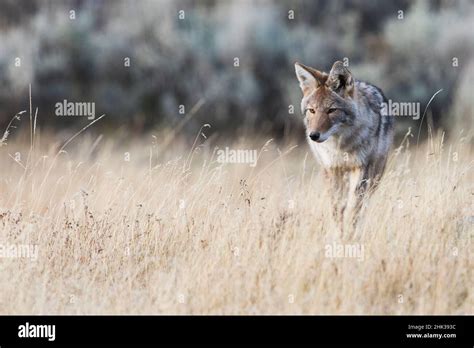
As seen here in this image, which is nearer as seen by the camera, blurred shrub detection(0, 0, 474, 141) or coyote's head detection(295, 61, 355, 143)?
coyote's head detection(295, 61, 355, 143)

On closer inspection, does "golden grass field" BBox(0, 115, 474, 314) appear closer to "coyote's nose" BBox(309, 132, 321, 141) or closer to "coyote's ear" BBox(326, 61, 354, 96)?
"coyote's nose" BBox(309, 132, 321, 141)

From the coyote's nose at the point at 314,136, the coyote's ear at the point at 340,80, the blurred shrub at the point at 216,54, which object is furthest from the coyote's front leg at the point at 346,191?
the blurred shrub at the point at 216,54

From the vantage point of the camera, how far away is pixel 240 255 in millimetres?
6695

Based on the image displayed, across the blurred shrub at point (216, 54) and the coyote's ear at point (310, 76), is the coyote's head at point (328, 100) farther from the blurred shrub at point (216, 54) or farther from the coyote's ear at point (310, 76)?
the blurred shrub at point (216, 54)

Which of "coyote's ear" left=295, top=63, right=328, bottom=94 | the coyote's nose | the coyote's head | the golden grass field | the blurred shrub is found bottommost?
the golden grass field

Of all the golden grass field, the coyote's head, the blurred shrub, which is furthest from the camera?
the blurred shrub

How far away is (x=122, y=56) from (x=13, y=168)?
5.43 metres

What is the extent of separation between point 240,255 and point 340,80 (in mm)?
2168

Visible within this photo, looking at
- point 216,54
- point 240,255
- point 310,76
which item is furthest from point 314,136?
point 216,54

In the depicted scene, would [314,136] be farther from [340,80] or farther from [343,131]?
[340,80]

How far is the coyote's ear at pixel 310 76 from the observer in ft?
26.1

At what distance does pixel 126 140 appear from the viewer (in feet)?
56.4

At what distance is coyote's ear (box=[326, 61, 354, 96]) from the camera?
7.88 m

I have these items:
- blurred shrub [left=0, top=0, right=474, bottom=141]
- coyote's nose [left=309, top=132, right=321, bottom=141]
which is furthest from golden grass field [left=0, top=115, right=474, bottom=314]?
→ blurred shrub [left=0, top=0, right=474, bottom=141]
